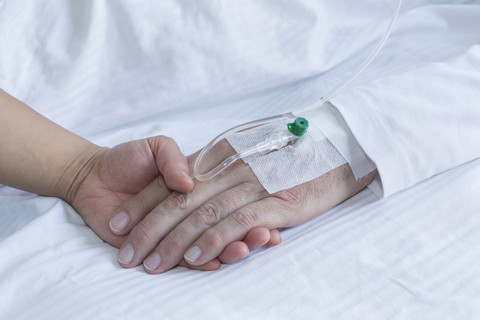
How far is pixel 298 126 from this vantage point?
91 cm

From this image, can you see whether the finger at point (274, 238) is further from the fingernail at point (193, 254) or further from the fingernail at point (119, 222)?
the fingernail at point (119, 222)

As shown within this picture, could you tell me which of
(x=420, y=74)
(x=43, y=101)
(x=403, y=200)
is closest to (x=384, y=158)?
(x=403, y=200)

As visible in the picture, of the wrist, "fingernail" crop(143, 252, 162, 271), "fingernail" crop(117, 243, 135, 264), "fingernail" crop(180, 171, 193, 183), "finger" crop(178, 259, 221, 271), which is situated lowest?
"finger" crop(178, 259, 221, 271)

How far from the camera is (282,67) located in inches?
43.5

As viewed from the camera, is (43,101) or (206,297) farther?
(43,101)

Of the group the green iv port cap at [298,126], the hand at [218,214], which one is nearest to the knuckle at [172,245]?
the hand at [218,214]

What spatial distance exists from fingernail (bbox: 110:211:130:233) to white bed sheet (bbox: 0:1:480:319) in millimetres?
33

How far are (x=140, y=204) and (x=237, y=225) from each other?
17 centimetres

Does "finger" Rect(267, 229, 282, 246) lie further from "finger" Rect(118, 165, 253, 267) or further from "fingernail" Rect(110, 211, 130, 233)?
"fingernail" Rect(110, 211, 130, 233)

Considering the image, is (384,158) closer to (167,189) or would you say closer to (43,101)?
(167,189)

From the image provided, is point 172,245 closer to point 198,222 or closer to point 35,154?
point 198,222

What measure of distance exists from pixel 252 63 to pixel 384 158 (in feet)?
1.11

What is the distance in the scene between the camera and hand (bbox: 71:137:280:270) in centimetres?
86

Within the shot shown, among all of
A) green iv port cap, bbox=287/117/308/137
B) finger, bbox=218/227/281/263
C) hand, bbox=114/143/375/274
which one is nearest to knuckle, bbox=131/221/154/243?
hand, bbox=114/143/375/274
